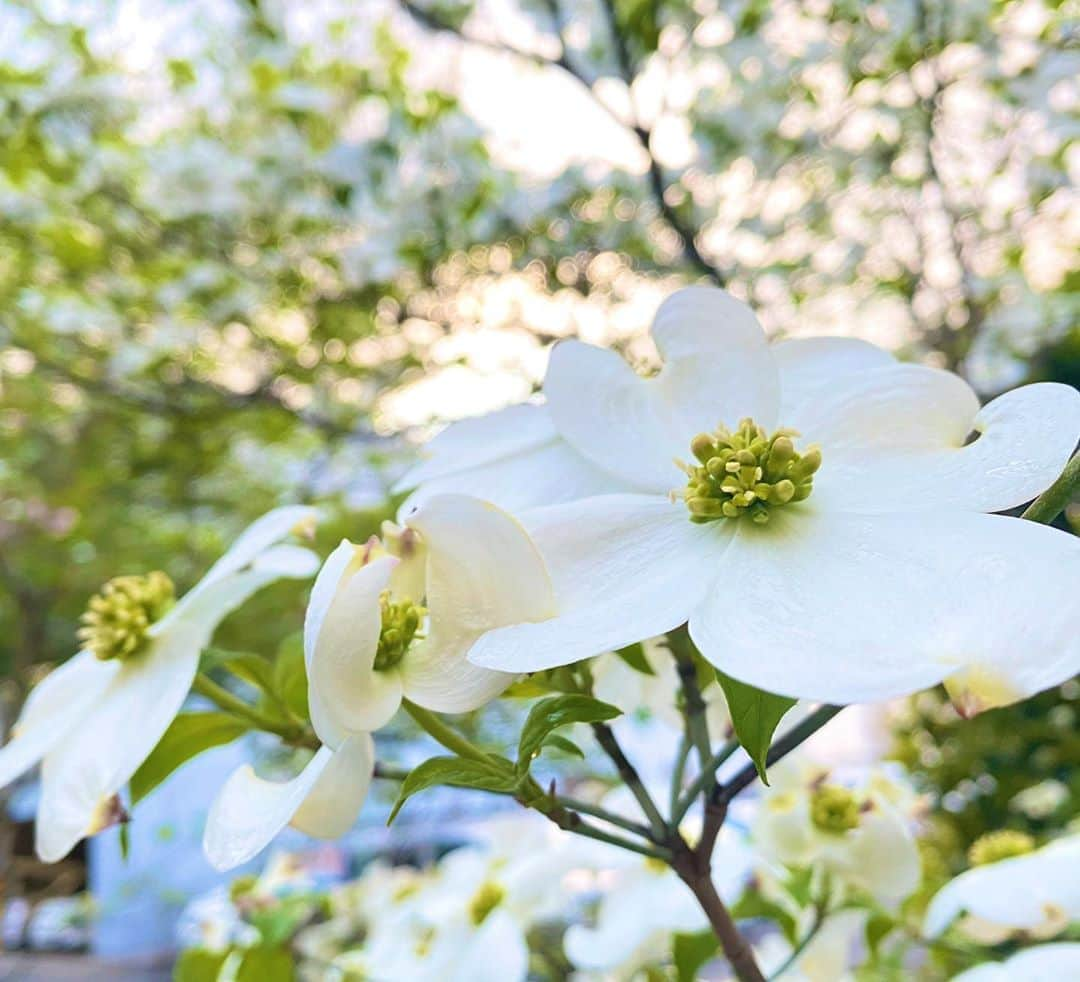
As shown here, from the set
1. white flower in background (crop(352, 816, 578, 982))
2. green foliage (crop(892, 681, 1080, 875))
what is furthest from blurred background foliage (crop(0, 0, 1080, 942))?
white flower in background (crop(352, 816, 578, 982))

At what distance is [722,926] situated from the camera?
0.26 m

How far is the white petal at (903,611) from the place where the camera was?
0.48 ft

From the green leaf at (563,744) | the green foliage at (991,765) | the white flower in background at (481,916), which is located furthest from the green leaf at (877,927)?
the green foliage at (991,765)

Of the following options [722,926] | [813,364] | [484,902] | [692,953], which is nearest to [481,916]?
[484,902]

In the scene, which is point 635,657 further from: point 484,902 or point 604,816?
point 484,902

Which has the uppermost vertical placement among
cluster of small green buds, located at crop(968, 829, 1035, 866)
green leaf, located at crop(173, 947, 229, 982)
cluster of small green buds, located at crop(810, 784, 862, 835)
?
green leaf, located at crop(173, 947, 229, 982)

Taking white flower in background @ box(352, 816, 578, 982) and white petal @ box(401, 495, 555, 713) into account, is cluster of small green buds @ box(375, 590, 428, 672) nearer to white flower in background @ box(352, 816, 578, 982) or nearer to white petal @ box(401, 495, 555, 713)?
white petal @ box(401, 495, 555, 713)

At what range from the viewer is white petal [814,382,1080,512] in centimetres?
19

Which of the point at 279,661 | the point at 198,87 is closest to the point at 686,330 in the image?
the point at 279,661

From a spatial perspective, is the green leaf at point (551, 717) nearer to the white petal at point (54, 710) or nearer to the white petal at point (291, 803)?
the white petal at point (291, 803)

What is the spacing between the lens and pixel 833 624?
167mm

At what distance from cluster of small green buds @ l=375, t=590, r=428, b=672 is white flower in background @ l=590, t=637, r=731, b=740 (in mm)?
83

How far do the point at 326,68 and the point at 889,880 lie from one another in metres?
1.47

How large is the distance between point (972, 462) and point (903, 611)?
2.2 inches
